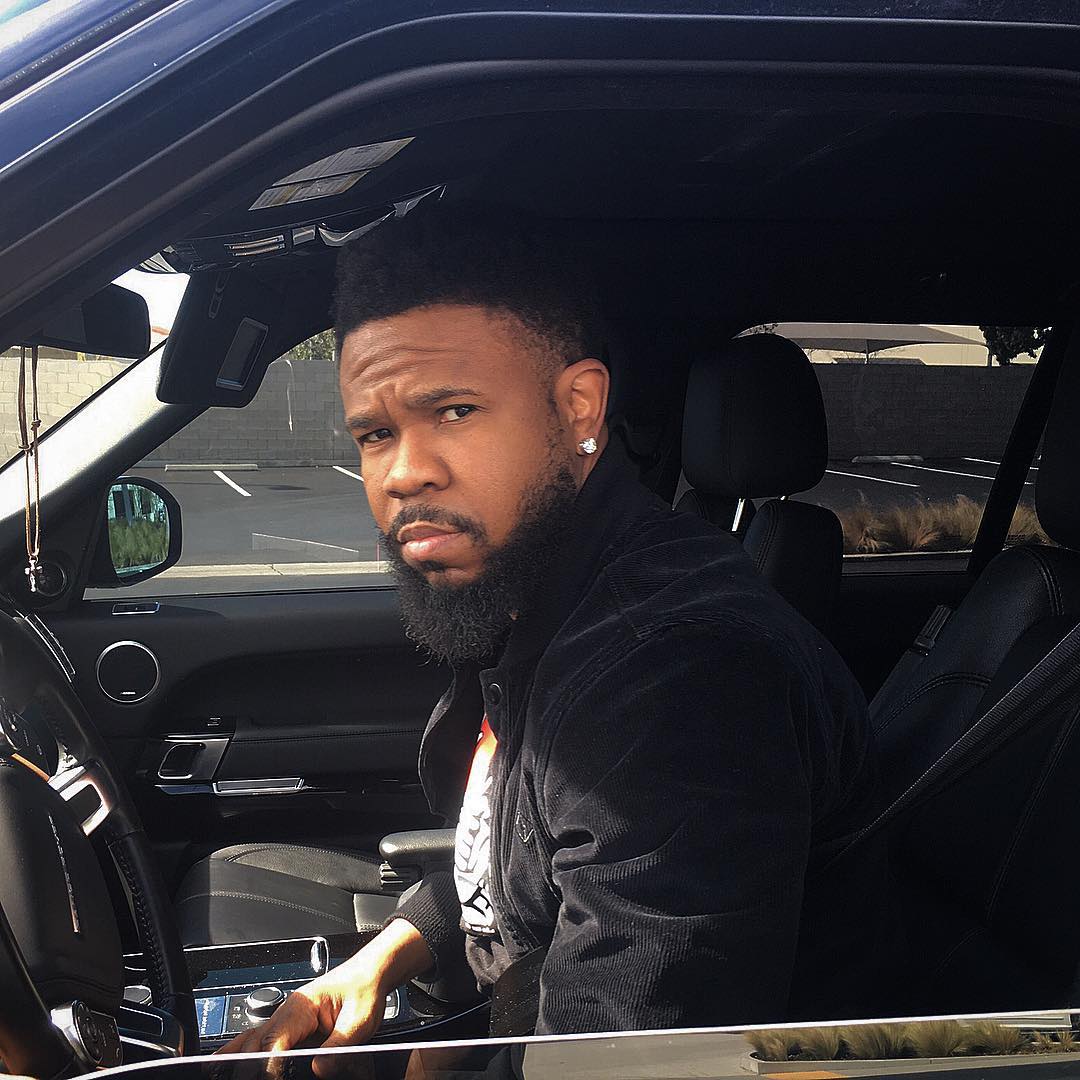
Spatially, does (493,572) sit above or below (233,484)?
above

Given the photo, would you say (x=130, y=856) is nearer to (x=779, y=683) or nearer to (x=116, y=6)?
(x=779, y=683)

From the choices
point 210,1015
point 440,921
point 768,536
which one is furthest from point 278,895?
point 768,536

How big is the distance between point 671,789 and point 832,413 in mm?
1737

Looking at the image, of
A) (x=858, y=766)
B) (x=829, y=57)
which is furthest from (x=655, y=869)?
(x=829, y=57)

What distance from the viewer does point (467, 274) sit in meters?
1.29

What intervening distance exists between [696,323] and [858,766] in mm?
1672

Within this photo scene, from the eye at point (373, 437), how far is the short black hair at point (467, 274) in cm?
12

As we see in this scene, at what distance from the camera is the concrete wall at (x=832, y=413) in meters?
2.26

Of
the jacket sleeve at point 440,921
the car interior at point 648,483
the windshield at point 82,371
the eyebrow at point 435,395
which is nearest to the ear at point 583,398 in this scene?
the eyebrow at point 435,395

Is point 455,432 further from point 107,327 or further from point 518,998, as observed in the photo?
point 107,327

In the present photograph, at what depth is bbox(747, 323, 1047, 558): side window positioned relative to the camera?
2.67 m

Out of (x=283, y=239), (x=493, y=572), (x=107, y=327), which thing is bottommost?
(x=493, y=572)

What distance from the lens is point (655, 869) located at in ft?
3.14

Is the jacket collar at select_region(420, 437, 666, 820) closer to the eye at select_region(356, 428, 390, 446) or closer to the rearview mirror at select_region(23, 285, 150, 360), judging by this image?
the eye at select_region(356, 428, 390, 446)
